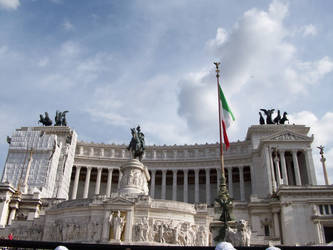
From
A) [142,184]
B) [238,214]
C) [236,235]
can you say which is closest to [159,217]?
[142,184]

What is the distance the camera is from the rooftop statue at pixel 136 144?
146 ft

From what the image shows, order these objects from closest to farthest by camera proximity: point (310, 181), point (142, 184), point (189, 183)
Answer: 1. point (142, 184)
2. point (310, 181)
3. point (189, 183)

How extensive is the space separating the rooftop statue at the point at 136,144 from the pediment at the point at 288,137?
3298 centimetres

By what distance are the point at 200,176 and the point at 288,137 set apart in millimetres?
24405

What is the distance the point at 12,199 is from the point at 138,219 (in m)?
28.4

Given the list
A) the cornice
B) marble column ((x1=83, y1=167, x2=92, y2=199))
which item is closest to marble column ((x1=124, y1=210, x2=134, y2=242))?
marble column ((x1=83, y1=167, x2=92, y2=199))

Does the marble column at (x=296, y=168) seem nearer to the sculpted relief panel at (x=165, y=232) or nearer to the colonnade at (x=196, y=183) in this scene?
the colonnade at (x=196, y=183)

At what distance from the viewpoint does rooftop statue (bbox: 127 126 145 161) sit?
44391 mm

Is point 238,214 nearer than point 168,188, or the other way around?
point 238,214

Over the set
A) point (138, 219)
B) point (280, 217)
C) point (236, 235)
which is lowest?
point (236, 235)

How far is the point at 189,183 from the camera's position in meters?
85.2

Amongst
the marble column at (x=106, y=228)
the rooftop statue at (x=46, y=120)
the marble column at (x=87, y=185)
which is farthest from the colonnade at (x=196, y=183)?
the marble column at (x=106, y=228)

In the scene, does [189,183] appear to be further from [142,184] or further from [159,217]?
[159,217]

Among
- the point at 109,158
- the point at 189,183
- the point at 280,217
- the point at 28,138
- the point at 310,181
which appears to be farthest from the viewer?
the point at 189,183
